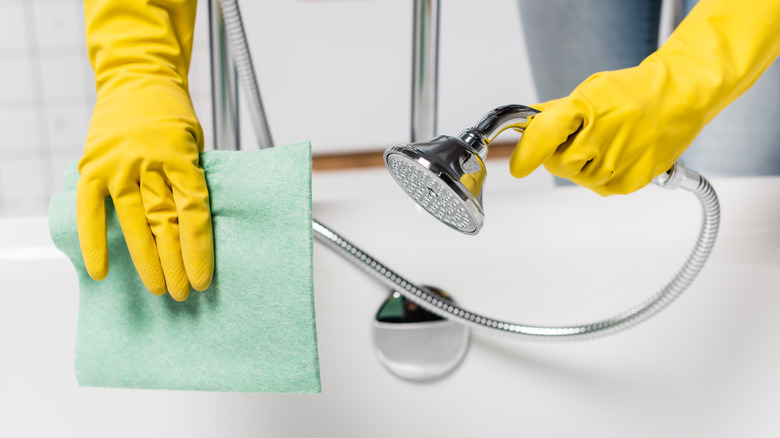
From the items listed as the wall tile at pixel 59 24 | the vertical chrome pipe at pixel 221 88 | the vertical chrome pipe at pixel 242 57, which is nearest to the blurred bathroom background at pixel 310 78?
the wall tile at pixel 59 24

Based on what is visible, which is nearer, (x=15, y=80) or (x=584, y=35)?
(x=584, y=35)

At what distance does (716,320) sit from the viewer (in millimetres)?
725

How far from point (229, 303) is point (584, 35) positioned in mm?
796

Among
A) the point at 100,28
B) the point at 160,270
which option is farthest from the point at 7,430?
the point at 100,28

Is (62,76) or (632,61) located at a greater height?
(632,61)

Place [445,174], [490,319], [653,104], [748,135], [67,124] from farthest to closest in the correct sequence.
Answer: [67,124] < [748,135] < [490,319] < [653,104] < [445,174]

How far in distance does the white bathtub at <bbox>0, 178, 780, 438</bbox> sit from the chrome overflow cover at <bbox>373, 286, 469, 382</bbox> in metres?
0.01

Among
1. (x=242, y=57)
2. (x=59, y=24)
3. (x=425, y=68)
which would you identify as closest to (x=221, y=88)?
(x=242, y=57)

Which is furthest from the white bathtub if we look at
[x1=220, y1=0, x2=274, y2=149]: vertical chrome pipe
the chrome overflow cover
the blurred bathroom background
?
the blurred bathroom background

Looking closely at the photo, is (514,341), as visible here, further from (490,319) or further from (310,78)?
(310,78)

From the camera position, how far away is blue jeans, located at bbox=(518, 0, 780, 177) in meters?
0.93

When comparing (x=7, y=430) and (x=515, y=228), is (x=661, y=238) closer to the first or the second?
(x=515, y=228)

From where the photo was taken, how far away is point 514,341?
0.69 metres

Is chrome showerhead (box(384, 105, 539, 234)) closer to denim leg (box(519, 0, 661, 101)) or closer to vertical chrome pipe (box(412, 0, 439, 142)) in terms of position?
vertical chrome pipe (box(412, 0, 439, 142))
